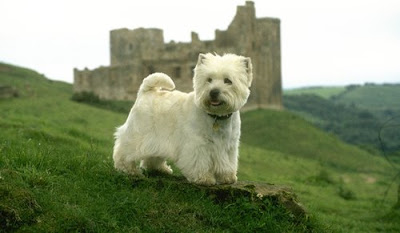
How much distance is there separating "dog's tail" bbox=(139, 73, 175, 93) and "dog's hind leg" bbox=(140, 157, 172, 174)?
966 mm

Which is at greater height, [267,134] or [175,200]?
[175,200]

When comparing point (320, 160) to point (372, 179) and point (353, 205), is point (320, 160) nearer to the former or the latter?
point (372, 179)

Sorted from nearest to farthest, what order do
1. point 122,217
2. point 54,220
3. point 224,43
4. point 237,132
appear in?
point 54,220
point 122,217
point 237,132
point 224,43

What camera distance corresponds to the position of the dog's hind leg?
8.64m

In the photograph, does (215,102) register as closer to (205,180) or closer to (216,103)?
(216,103)

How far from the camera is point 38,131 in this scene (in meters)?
15.1

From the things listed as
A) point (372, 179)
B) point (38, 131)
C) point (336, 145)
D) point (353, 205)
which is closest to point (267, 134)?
point (336, 145)

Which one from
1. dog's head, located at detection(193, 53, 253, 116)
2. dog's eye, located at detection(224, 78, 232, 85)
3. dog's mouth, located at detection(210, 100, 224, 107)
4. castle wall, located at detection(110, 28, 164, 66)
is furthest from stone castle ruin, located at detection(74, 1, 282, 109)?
dog's mouth, located at detection(210, 100, 224, 107)

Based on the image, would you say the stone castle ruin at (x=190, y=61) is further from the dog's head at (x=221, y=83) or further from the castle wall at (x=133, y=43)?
the dog's head at (x=221, y=83)

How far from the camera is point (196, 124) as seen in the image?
7695 mm

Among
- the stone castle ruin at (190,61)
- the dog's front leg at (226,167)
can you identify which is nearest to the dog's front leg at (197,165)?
the dog's front leg at (226,167)

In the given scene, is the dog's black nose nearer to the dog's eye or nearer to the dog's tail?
the dog's eye

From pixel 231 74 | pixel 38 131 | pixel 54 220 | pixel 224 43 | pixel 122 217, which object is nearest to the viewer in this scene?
pixel 54 220

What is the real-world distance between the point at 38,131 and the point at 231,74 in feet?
29.3
